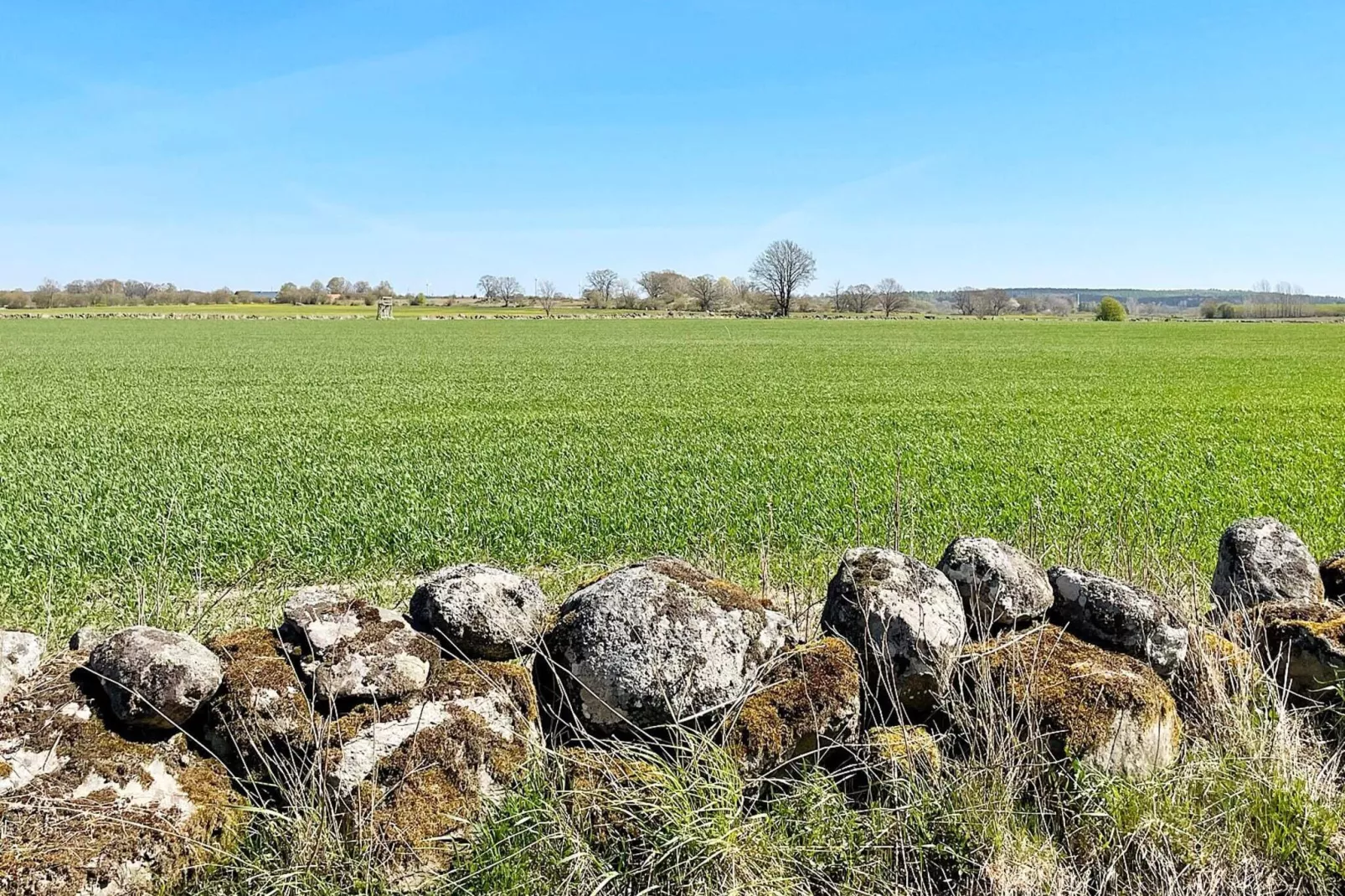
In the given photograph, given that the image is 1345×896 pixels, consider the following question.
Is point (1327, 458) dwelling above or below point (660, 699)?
below

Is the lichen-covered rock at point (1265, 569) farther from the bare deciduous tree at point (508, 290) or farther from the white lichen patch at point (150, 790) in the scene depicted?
the bare deciduous tree at point (508, 290)

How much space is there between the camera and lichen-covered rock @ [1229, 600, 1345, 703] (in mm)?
3574

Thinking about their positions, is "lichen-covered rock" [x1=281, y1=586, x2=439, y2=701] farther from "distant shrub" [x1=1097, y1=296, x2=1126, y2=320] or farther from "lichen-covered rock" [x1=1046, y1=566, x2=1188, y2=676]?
"distant shrub" [x1=1097, y1=296, x2=1126, y2=320]

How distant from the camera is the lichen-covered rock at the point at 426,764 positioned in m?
2.72

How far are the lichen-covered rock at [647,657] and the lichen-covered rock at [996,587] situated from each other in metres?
0.96

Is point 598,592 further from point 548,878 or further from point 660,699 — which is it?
point 548,878

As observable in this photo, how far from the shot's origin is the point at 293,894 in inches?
105

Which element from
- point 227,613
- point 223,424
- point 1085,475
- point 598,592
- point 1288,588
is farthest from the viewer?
point 223,424

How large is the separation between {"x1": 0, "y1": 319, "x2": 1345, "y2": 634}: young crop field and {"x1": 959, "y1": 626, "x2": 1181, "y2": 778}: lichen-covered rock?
1495 mm

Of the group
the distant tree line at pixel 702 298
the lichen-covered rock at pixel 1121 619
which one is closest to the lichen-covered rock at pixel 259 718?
the lichen-covered rock at pixel 1121 619

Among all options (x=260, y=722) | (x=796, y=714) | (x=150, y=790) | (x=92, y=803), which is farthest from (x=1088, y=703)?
(x=92, y=803)

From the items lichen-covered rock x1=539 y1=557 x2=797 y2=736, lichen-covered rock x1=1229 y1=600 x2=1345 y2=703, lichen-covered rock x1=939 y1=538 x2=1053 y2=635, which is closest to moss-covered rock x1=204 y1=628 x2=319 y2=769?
lichen-covered rock x1=539 y1=557 x2=797 y2=736

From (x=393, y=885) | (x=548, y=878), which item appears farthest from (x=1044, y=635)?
(x=393, y=885)

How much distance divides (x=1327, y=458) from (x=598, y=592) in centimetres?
1434
